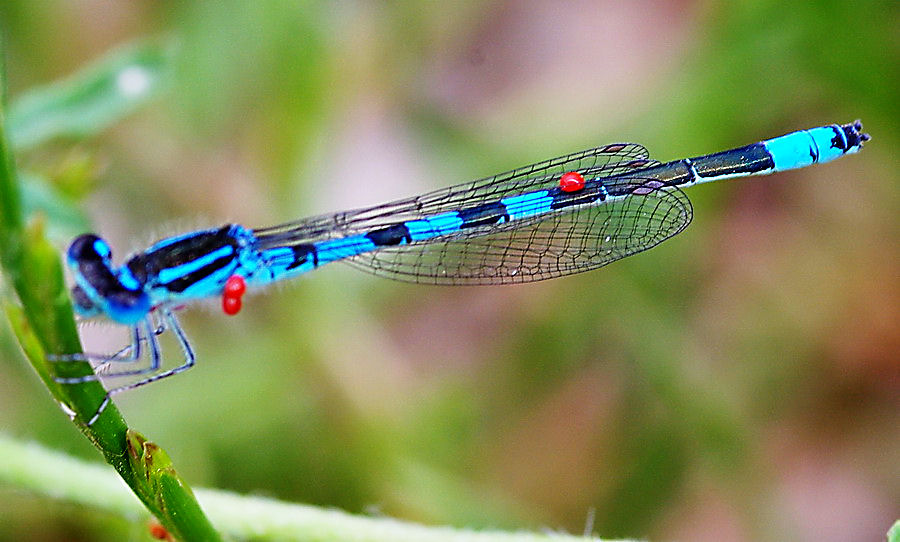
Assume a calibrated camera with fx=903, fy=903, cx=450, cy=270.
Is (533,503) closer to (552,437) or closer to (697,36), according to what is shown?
(552,437)

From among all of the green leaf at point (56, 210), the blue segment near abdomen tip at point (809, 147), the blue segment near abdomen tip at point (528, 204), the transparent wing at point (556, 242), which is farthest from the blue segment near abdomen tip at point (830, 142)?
the green leaf at point (56, 210)

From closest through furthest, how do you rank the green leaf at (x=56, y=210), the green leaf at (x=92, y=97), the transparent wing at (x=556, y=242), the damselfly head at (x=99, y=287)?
the damselfly head at (x=99, y=287)
the green leaf at (x=56, y=210)
the green leaf at (x=92, y=97)
the transparent wing at (x=556, y=242)

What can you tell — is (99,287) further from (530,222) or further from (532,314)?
(532,314)

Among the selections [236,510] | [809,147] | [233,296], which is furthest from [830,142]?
[236,510]

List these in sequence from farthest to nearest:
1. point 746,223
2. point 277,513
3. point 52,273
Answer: point 746,223
point 277,513
point 52,273

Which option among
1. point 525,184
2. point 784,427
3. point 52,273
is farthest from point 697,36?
point 52,273

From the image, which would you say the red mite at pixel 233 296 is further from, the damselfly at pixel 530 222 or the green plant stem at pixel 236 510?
the green plant stem at pixel 236 510

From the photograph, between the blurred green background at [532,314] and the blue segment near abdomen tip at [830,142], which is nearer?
the blue segment near abdomen tip at [830,142]
